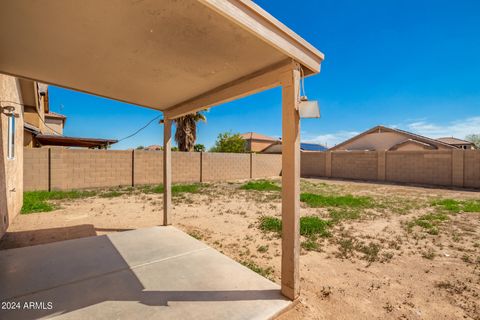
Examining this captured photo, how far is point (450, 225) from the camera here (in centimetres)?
545

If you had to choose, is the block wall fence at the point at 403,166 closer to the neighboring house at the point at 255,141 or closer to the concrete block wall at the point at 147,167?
the concrete block wall at the point at 147,167

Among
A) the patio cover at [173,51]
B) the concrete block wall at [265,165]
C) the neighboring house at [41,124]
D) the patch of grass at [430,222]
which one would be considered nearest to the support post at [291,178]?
the patio cover at [173,51]

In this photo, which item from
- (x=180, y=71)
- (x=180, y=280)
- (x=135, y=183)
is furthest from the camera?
(x=135, y=183)

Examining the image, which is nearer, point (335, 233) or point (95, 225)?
point (335, 233)

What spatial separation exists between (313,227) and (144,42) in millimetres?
4600

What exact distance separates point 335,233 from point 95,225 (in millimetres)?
5272

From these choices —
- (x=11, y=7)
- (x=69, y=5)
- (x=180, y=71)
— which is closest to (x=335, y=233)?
(x=180, y=71)

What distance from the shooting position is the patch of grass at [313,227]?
4723 millimetres

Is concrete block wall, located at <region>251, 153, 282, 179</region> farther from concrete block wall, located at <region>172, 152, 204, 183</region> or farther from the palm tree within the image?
the palm tree

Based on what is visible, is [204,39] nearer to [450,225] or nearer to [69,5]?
[69,5]

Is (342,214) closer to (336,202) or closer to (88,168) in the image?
(336,202)

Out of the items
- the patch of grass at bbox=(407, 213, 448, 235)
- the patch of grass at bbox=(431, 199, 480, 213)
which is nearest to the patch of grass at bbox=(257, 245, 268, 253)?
the patch of grass at bbox=(407, 213, 448, 235)

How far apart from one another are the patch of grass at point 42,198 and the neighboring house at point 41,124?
→ 8.22 ft

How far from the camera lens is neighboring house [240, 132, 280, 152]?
35562 millimetres
